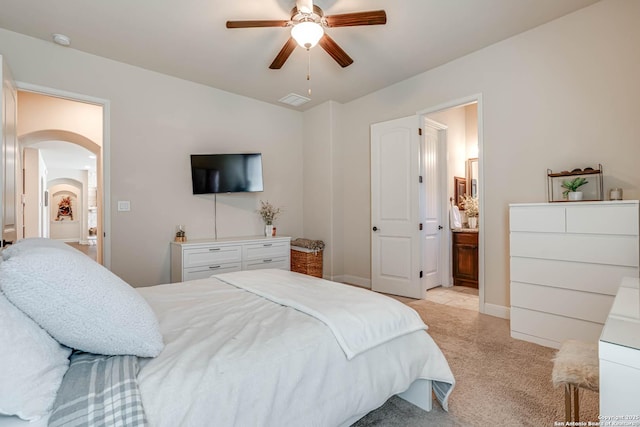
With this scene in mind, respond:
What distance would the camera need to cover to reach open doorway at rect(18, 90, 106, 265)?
3982 millimetres

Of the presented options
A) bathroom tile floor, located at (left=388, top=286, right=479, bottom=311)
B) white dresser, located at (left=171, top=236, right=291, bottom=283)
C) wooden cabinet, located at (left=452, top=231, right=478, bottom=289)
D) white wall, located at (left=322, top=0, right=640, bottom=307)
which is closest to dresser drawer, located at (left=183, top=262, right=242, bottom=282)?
white dresser, located at (left=171, top=236, right=291, bottom=283)

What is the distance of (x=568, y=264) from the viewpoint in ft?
7.75

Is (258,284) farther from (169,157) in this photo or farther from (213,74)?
(213,74)

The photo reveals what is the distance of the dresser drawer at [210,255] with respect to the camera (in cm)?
343

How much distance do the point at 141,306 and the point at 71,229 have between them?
15518 mm

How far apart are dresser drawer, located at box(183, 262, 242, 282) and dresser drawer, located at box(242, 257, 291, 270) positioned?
0.12 m

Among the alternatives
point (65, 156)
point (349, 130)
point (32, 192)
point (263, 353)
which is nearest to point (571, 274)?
point (263, 353)

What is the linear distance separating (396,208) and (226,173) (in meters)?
2.29

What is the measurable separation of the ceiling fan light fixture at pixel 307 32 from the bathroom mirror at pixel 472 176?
3.58 metres

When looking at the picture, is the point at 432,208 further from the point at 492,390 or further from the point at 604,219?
the point at 492,390

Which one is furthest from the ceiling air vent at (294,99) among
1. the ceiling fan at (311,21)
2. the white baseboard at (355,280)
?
the white baseboard at (355,280)

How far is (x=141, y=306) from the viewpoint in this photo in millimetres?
1108

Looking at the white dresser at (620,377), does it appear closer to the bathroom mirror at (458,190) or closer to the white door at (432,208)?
the white door at (432,208)

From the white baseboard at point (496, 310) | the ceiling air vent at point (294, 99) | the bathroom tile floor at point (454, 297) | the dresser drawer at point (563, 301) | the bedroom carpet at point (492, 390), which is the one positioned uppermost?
the ceiling air vent at point (294, 99)
